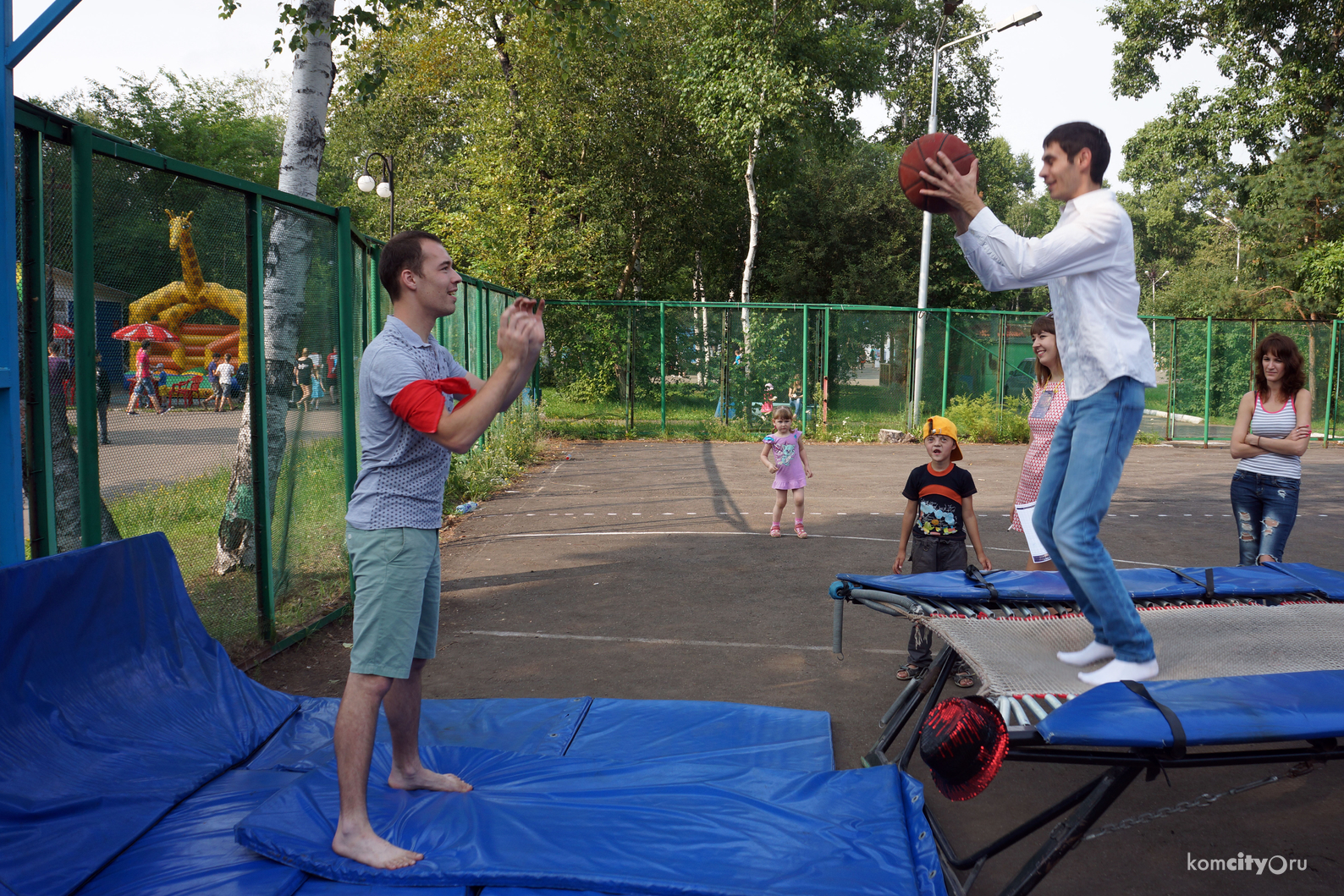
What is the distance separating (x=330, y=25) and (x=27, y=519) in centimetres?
475

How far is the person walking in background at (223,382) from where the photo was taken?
4941 millimetres

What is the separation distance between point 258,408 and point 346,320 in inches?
46.0

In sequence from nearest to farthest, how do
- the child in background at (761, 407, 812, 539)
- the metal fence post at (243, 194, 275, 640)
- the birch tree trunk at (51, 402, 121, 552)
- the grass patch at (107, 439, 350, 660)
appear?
1. the birch tree trunk at (51, 402, 121, 552)
2. the grass patch at (107, 439, 350, 660)
3. the metal fence post at (243, 194, 275, 640)
4. the child in background at (761, 407, 812, 539)

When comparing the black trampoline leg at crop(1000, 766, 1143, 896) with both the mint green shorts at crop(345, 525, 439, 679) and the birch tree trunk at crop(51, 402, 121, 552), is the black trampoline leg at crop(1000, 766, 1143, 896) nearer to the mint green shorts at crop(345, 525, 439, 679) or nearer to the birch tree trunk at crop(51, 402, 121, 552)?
the mint green shorts at crop(345, 525, 439, 679)

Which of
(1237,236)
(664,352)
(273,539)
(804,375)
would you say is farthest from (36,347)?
(1237,236)

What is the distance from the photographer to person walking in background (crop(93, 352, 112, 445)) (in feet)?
12.6

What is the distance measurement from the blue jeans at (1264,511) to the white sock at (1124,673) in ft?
9.29

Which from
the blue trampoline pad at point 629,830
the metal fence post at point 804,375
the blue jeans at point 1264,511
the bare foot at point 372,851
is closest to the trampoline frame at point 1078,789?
the blue trampoline pad at point 629,830

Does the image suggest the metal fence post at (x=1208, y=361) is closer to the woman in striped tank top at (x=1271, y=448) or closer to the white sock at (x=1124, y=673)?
the woman in striped tank top at (x=1271, y=448)

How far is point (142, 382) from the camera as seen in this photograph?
13.3 feet

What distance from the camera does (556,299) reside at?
2019 centimetres

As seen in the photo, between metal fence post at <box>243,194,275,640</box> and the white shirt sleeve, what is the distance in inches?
155

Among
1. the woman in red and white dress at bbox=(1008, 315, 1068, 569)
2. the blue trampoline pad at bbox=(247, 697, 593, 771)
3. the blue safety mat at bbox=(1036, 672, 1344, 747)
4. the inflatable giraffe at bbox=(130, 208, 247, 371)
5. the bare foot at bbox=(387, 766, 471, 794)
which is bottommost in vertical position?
the blue trampoline pad at bbox=(247, 697, 593, 771)

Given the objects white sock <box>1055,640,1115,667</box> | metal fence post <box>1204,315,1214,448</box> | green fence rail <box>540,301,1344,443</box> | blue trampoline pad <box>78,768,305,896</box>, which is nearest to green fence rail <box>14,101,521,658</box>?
blue trampoline pad <box>78,768,305,896</box>
